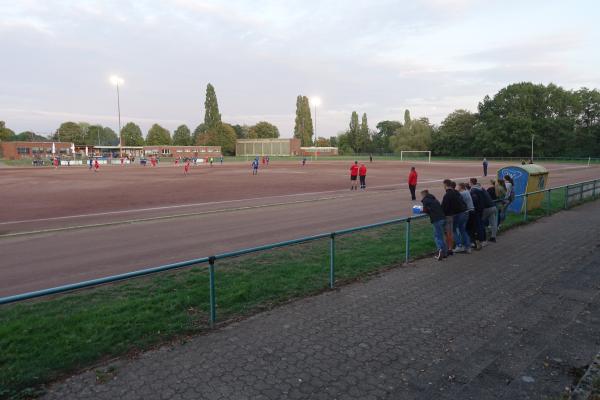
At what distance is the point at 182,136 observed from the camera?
152000 mm

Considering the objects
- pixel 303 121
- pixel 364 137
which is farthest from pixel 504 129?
pixel 303 121

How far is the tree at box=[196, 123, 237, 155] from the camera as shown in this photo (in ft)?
373

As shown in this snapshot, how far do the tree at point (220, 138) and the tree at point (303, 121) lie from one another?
21078mm

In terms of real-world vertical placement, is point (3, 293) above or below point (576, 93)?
below

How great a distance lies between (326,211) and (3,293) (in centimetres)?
1126

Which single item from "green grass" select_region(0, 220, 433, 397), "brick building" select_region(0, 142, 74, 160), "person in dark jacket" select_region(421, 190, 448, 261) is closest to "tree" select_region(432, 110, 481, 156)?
"brick building" select_region(0, 142, 74, 160)

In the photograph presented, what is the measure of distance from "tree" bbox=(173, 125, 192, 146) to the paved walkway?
144475 mm

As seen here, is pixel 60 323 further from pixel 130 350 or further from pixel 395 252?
pixel 395 252

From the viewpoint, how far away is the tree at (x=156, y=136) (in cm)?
13775

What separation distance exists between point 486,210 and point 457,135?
8791cm

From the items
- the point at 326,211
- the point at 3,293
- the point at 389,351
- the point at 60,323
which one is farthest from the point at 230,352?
the point at 326,211

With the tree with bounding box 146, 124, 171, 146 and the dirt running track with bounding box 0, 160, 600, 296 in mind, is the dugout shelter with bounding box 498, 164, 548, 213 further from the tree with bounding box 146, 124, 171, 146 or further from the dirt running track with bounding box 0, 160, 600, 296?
the tree with bounding box 146, 124, 171, 146

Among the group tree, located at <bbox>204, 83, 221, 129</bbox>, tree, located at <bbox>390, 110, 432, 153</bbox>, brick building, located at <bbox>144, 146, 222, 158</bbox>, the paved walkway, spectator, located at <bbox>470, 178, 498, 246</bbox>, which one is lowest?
the paved walkway

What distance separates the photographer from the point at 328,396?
13.5 feet
